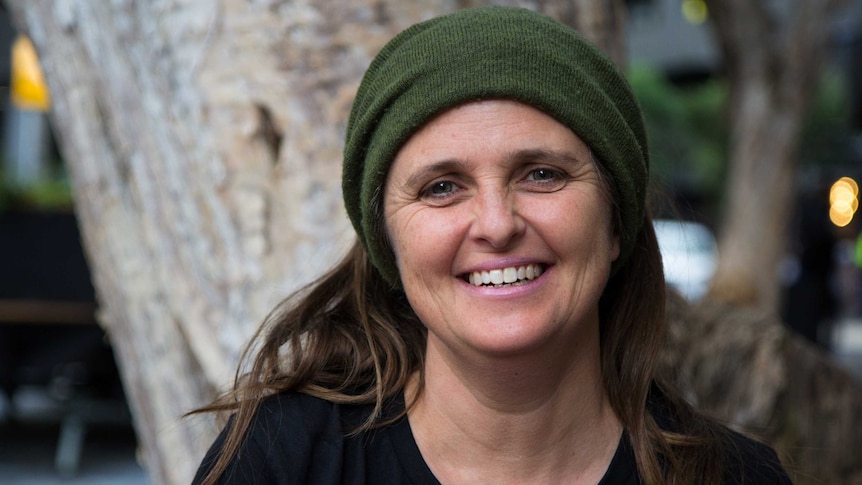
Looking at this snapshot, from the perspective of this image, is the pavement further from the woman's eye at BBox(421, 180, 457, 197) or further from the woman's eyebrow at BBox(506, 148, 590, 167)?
the woman's eyebrow at BBox(506, 148, 590, 167)

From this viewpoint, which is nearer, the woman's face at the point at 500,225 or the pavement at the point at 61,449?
the woman's face at the point at 500,225

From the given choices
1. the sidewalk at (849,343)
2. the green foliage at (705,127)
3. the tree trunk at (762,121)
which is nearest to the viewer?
the tree trunk at (762,121)

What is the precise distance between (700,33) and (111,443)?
24.4 metres

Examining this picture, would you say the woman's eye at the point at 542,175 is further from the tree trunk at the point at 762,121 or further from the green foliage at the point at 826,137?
the green foliage at the point at 826,137

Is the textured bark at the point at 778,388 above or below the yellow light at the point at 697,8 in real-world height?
below

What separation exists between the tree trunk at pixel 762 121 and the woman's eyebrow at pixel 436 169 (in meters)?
6.71

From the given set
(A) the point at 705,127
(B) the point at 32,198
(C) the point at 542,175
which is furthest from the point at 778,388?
(A) the point at 705,127

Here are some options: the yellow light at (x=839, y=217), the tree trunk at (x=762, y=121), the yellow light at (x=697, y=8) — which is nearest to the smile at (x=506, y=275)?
the tree trunk at (x=762, y=121)

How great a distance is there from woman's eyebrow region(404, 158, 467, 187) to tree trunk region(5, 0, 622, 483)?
2.16ft

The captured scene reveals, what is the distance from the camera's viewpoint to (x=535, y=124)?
173cm

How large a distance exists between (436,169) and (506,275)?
0.21 metres

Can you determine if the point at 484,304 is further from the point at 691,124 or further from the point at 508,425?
the point at 691,124

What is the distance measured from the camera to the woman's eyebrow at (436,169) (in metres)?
1.72

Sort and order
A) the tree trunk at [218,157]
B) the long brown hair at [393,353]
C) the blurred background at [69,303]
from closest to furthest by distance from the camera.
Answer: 1. the long brown hair at [393,353]
2. the tree trunk at [218,157]
3. the blurred background at [69,303]
